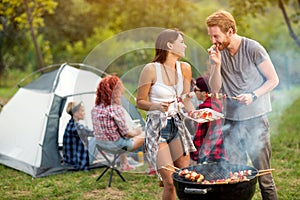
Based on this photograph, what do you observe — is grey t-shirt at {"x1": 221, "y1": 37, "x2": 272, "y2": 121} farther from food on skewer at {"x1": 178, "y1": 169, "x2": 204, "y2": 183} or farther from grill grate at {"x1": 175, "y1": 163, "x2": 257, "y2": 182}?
food on skewer at {"x1": 178, "y1": 169, "x2": 204, "y2": 183}

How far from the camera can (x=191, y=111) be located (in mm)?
3359

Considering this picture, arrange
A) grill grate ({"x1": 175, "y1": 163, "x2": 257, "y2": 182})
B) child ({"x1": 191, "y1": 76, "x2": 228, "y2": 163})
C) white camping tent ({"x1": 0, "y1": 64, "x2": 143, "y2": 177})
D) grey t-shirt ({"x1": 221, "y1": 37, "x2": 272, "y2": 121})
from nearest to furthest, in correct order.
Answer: grill grate ({"x1": 175, "y1": 163, "x2": 257, "y2": 182}), grey t-shirt ({"x1": 221, "y1": 37, "x2": 272, "y2": 121}), child ({"x1": 191, "y1": 76, "x2": 228, "y2": 163}), white camping tent ({"x1": 0, "y1": 64, "x2": 143, "y2": 177})

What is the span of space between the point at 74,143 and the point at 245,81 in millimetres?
2868

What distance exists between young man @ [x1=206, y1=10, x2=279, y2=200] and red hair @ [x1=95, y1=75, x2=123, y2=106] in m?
1.72

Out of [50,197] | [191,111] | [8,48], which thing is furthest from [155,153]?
[8,48]

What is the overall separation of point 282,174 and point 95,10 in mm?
16466

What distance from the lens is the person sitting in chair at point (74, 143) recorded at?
223 inches

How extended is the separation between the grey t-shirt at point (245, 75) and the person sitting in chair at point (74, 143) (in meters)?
2.60

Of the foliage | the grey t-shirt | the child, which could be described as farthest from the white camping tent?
the foliage

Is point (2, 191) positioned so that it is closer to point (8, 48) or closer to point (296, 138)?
point (296, 138)

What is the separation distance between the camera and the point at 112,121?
4.96 m

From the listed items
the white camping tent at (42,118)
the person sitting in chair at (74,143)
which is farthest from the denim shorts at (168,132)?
the person sitting in chair at (74,143)

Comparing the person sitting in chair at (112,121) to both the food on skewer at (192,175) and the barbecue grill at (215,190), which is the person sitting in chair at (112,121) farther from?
the barbecue grill at (215,190)

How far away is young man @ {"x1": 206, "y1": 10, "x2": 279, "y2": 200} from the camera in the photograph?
10.6ft
